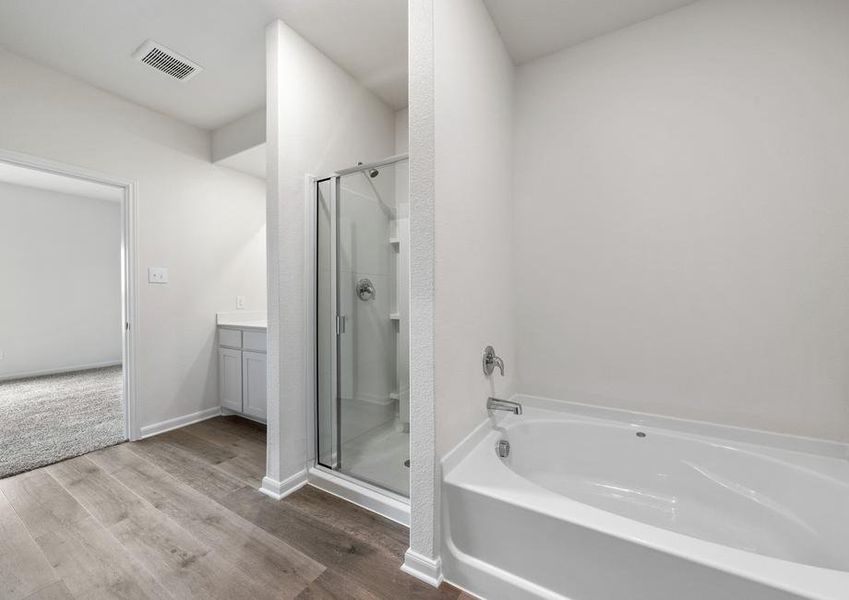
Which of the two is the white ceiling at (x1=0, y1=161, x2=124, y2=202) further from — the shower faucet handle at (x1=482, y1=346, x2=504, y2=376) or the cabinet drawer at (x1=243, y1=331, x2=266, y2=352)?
the shower faucet handle at (x1=482, y1=346, x2=504, y2=376)

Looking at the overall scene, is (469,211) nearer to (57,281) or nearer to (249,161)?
(249,161)

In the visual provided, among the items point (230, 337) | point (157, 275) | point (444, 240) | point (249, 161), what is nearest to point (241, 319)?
point (230, 337)

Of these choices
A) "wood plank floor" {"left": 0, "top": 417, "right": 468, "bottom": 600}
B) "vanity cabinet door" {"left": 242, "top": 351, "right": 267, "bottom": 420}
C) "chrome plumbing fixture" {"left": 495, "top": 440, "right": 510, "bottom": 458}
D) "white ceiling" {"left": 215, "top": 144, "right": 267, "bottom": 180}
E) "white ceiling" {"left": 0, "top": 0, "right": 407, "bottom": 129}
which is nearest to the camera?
"wood plank floor" {"left": 0, "top": 417, "right": 468, "bottom": 600}

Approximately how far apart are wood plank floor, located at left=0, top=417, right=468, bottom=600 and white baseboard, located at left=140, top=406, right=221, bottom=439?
1.39 feet

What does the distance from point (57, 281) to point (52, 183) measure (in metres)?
1.28

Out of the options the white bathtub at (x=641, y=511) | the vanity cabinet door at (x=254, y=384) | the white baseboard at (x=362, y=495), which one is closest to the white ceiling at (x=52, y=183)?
the vanity cabinet door at (x=254, y=384)

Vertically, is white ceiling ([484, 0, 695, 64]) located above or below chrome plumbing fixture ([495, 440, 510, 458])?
above

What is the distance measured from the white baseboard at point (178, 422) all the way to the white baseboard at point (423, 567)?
2.33m

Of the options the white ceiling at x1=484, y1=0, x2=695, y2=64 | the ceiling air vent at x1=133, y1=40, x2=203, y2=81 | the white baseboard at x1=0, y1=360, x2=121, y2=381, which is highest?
the ceiling air vent at x1=133, y1=40, x2=203, y2=81

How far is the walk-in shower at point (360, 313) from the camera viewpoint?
1977 millimetres

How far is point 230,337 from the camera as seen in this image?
2.96 m

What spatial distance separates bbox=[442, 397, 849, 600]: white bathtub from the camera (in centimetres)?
91

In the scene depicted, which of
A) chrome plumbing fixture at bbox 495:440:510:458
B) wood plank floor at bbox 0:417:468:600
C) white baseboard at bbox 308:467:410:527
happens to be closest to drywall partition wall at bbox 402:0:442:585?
wood plank floor at bbox 0:417:468:600

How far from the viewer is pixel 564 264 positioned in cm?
194
